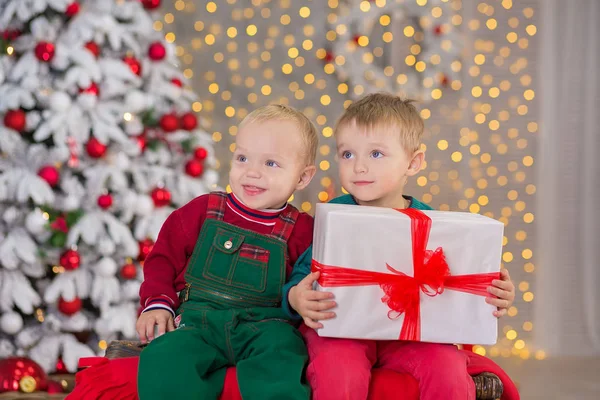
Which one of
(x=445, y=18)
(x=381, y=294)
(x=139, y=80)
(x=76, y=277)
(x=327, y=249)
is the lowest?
(x=76, y=277)

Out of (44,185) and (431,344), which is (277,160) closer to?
(431,344)

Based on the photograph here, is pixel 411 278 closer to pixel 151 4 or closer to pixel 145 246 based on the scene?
pixel 145 246

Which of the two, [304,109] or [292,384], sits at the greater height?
[304,109]

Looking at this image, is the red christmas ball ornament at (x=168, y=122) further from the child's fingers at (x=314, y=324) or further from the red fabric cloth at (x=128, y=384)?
the child's fingers at (x=314, y=324)

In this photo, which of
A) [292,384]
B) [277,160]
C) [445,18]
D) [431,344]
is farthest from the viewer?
[445,18]

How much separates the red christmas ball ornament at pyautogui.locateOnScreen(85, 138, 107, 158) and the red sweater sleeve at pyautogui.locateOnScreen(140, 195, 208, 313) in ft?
4.73

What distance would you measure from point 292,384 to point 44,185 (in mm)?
2007

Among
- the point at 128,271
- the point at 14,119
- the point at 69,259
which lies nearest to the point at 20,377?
the point at 69,259

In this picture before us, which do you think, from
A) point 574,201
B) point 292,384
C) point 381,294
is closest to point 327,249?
point 381,294

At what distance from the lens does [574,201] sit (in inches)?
177

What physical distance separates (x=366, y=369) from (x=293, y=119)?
0.72 meters

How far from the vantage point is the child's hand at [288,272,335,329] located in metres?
1.67

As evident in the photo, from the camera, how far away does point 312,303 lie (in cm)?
169

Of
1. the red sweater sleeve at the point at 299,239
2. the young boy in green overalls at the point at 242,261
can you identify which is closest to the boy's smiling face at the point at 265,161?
the young boy in green overalls at the point at 242,261
